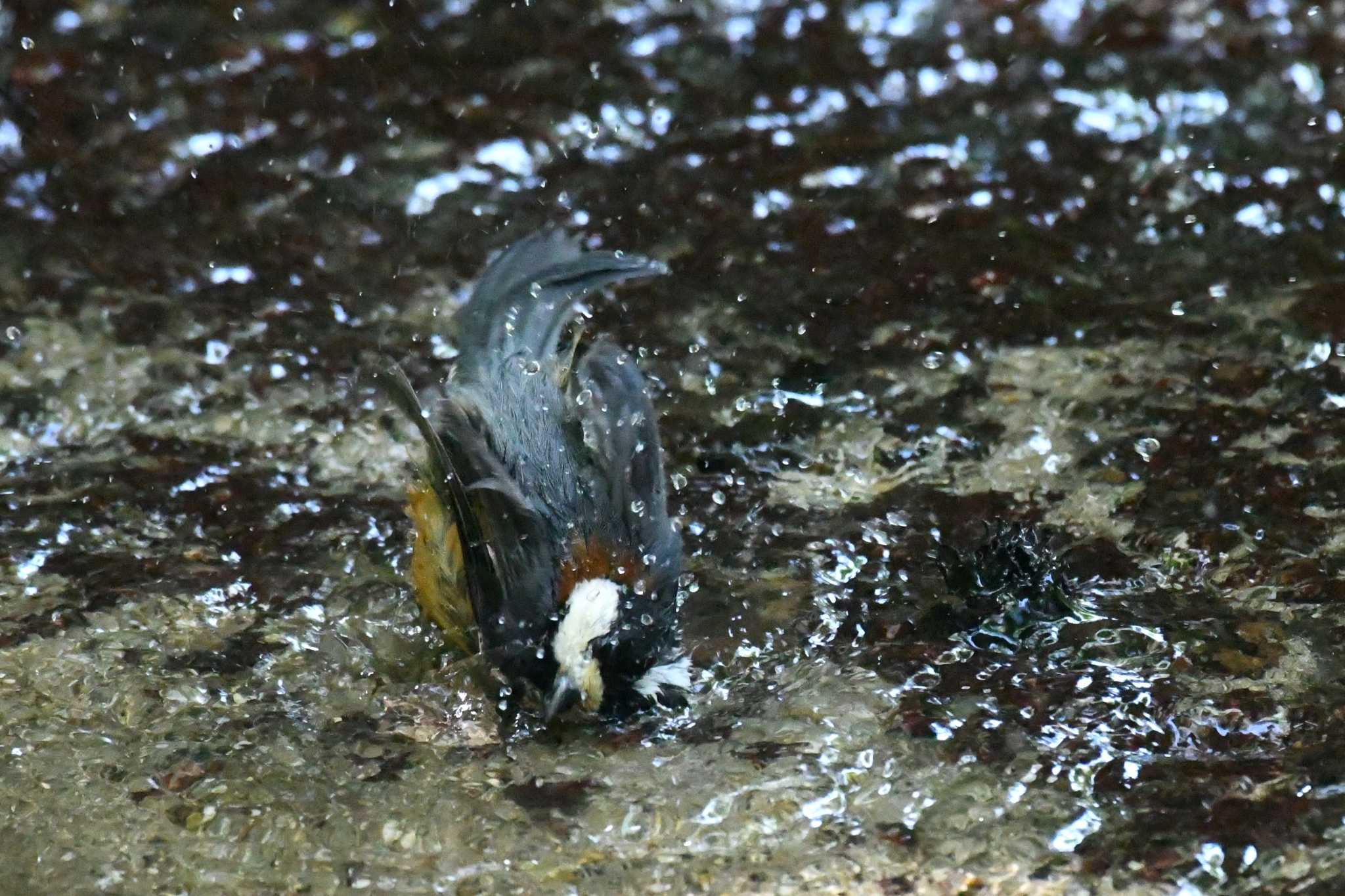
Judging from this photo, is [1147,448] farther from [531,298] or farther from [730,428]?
[531,298]

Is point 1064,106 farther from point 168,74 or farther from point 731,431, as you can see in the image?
point 168,74

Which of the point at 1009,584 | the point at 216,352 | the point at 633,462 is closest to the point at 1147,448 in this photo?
the point at 1009,584

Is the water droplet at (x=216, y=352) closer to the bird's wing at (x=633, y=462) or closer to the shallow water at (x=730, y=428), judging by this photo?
the shallow water at (x=730, y=428)

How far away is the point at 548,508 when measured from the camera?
3.56 meters

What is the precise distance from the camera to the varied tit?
334 centimetres

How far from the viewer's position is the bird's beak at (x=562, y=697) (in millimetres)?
3219

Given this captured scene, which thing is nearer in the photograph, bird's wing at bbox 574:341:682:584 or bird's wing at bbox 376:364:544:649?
bird's wing at bbox 376:364:544:649

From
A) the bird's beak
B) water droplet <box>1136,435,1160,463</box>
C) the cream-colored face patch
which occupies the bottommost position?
the bird's beak

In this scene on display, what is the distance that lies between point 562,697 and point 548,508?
0.53m

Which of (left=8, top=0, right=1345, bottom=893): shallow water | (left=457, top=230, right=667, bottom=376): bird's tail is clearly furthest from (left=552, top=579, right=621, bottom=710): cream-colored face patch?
(left=457, top=230, right=667, bottom=376): bird's tail

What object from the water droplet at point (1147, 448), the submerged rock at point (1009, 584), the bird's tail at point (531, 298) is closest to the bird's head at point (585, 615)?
the bird's tail at point (531, 298)

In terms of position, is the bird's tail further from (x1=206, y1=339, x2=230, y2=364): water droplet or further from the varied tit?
(x1=206, y1=339, x2=230, y2=364): water droplet

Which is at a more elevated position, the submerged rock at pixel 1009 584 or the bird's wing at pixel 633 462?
the bird's wing at pixel 633 462

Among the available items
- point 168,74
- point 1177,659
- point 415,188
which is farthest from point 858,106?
point 1177,659
